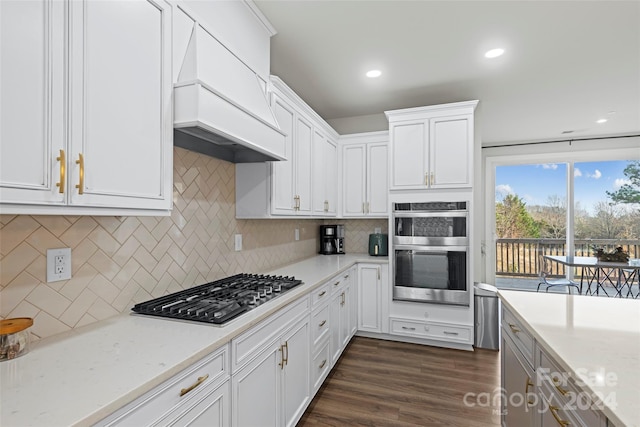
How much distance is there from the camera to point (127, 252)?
1508mm

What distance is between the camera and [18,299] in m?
1.10

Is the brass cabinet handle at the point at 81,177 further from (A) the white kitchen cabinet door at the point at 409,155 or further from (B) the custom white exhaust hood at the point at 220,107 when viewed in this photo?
(A) the white kitchen cabinet door at the point at 409,155

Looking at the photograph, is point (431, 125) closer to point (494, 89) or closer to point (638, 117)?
point (494, 89)

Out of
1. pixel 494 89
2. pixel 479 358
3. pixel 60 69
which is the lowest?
pixel 479 358

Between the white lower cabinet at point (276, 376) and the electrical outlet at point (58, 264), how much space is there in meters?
0.73

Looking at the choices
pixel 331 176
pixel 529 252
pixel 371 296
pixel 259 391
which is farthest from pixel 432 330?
pixel 529 252

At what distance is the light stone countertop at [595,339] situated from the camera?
2.74 ft

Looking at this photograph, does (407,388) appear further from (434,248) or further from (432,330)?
(434,248)

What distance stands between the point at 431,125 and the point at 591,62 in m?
1.49

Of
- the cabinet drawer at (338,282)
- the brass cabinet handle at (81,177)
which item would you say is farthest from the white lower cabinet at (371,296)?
the brass cabinet handle at (81,177)

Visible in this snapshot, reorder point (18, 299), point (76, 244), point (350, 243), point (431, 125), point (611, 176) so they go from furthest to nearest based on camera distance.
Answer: point (611, 176), point (350, 243), point (431, 125), point (76, 244), point (18, 299)

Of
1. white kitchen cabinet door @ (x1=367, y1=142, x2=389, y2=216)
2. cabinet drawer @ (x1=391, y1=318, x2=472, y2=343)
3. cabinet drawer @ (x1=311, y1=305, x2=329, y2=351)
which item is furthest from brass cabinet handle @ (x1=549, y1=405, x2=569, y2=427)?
white kitchen cabinet door @ (x1=367, y1=142, x2=389, y2=216)

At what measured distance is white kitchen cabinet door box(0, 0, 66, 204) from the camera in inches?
32.1

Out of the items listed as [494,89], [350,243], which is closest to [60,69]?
[350,243]
